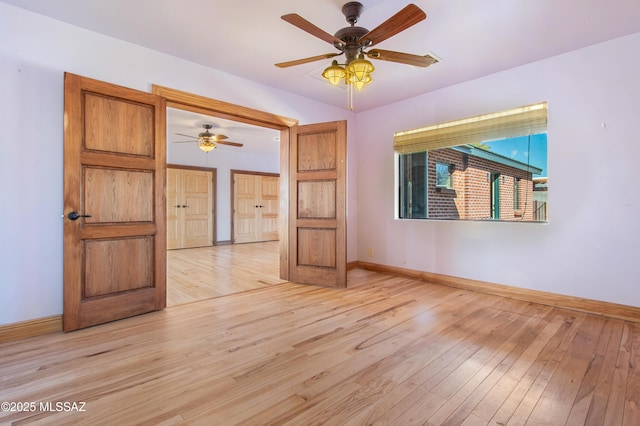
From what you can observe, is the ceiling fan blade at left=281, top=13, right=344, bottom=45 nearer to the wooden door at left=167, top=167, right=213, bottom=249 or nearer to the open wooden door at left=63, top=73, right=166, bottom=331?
the open wooden door at left=63, top=73, right=166, bottom=331

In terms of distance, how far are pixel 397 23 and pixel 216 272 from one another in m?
4.12

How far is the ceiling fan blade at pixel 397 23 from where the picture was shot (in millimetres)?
1885

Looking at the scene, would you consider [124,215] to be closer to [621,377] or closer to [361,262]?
[361,262]

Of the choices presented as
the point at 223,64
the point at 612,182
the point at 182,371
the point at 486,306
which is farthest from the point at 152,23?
the point at 612,182

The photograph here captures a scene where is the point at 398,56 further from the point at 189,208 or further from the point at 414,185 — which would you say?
the point at 189,208

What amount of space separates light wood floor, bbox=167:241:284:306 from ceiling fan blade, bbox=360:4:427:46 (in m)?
3.04

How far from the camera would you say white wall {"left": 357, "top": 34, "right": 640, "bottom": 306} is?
2789mm

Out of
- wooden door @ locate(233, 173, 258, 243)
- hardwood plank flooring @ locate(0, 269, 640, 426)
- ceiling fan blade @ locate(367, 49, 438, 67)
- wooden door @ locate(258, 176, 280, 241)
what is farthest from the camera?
wooden door @ locate(258, 176, 280, 241)

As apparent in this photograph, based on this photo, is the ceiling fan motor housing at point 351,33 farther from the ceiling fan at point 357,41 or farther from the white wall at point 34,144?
the white wall at point 34,144

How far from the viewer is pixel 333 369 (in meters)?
1.88

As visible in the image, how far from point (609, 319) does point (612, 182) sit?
1.31 metres

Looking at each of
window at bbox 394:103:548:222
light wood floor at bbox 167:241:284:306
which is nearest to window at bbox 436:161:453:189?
window at bbox 394:103:548:222

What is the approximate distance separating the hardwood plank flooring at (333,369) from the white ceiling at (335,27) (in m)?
2.64

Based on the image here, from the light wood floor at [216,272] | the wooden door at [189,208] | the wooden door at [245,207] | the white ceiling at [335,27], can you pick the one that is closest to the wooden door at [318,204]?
the light wood floor at [216,272]
